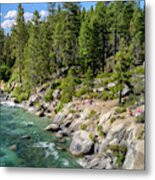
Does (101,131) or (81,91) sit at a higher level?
(81,91)

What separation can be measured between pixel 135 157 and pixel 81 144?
0.89 ft

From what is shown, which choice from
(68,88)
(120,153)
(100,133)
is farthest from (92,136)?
(68,88)

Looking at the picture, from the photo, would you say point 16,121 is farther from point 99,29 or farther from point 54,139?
point 99,29

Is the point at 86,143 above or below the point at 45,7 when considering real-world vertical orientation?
below

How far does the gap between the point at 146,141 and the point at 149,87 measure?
257 millimetres

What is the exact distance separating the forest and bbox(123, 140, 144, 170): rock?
0.84 ft

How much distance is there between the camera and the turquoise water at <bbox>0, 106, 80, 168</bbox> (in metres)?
2.43

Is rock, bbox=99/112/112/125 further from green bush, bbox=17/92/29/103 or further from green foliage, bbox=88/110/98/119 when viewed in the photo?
green bush, bbox=17/92/29/103

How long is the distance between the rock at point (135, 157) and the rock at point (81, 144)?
0.18 meters

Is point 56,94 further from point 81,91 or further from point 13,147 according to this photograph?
point 13,147

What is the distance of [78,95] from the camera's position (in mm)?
2432

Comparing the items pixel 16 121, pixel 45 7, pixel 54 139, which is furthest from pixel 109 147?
pixel 45 7

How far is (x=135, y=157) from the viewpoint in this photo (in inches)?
91.4

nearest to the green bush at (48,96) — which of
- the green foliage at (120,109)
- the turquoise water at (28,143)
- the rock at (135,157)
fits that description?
the turquoise water at (28,143)
